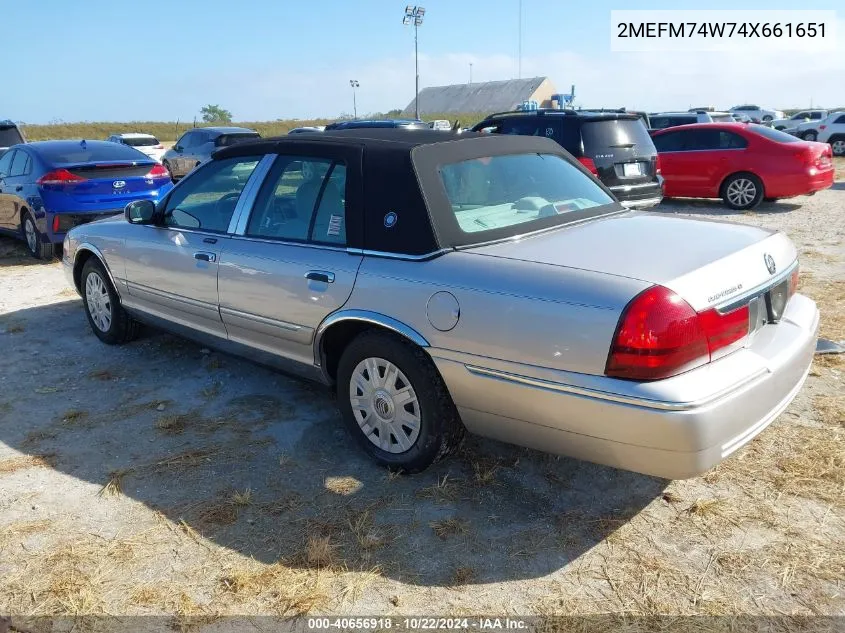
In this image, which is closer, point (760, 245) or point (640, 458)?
point (640, 458)

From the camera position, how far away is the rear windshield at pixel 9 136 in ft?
51.3

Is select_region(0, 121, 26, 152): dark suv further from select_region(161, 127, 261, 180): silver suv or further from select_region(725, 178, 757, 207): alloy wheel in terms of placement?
select_region(725, 178, 757, 207): alloy wheel

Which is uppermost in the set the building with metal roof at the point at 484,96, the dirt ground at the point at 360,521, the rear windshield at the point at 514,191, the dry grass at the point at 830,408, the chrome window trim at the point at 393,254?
the building with metal roof at the point at 484,96

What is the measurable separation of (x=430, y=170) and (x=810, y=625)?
2.42 metres

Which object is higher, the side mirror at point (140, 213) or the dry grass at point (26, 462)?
the side mirror at point (140, 213)

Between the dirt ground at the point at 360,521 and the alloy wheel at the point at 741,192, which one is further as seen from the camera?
the alloy wheel at the point at 741,192

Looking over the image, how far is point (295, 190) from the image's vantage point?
4.09 m

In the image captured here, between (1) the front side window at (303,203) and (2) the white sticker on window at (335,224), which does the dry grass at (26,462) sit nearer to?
(1) the front side window at (303,203)

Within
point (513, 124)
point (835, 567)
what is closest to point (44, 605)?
point (835, 567)

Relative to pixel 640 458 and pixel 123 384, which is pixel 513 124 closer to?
pixel 123 384

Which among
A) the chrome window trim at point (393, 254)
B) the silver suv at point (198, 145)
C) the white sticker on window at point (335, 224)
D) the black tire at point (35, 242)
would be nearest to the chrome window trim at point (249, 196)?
the white sticker on window at point (335, 224)

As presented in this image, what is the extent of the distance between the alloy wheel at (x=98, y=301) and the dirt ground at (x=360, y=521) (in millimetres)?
1093

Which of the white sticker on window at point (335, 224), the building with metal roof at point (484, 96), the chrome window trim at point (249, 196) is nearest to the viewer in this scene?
the white sticker on window at point (335, 224)

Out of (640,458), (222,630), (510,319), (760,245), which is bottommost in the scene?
(222,630)
